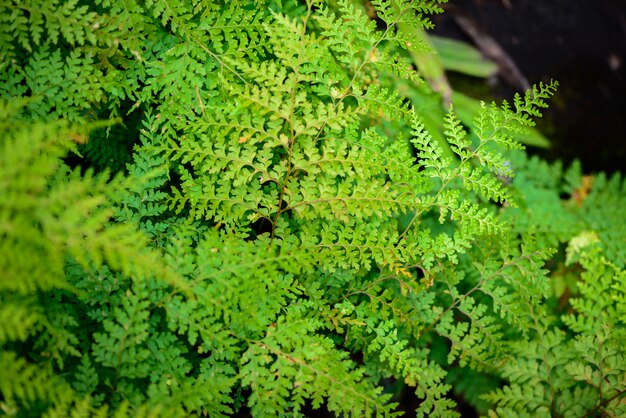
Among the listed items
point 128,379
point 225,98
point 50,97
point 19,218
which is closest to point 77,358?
point 128,379

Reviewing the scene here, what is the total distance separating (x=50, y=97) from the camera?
1.60 m

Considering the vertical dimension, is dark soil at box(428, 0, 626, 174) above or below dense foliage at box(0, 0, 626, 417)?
above

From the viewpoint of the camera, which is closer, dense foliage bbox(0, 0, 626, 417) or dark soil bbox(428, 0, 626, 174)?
dense foliage bbox(0, 0, 626, 417)

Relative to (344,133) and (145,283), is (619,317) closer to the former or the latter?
(344,133)

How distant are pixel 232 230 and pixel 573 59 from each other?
14.6 feet

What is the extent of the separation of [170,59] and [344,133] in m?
0.71

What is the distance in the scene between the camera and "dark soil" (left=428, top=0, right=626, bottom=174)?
4.38 meters

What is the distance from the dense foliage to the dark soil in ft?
8.84

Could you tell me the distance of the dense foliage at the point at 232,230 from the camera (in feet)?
4.45

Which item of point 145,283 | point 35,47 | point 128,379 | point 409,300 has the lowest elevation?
point 128,379

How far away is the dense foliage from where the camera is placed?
1.36 metres

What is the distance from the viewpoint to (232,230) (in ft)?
5.75

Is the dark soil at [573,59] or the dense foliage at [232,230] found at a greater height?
the dark soil at [573,59]

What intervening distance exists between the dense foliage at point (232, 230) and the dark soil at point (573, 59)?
8.84 ft
